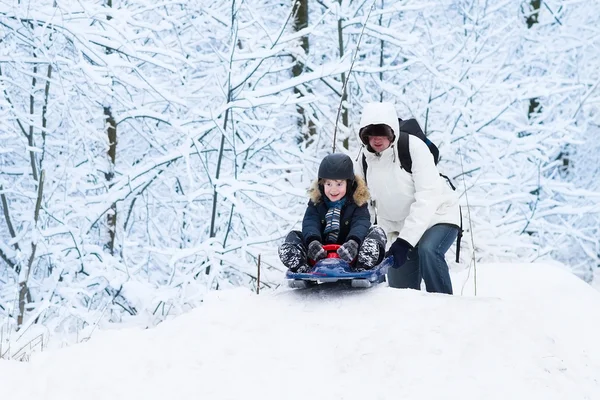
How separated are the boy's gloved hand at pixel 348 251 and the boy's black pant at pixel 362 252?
0.10 feet

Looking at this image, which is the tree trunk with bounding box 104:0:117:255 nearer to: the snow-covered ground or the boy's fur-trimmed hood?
the boy's fur-trimmed hood

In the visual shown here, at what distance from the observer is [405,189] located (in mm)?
4562

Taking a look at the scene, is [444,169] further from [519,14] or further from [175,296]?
[519,14]

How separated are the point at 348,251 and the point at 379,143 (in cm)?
79

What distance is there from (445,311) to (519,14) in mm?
8764

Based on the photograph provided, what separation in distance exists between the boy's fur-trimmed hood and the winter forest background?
1763 millimetres

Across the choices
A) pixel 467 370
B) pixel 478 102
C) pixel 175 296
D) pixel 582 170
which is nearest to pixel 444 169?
pixel 478 102

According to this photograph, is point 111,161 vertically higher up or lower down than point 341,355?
higher up

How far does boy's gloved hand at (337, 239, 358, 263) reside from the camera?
4.13 meters

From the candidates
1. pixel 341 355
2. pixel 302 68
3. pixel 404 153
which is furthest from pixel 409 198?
pixel 302 68

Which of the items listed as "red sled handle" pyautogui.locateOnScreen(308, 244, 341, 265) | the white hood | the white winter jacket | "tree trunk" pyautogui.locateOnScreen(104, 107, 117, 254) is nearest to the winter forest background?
"tree trunk" pyautogui.locateOnScreen(104, 107, 117, 254)

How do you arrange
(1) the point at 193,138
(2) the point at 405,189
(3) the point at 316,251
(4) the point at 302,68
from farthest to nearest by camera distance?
1. (4) the point at 302,68
2. (1) the point at 193,138
3. (2) the point at 405,189
4. (3) the point at 316,251

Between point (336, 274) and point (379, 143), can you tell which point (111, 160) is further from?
point (336, 274)

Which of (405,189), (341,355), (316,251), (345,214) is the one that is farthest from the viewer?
(405,189)
